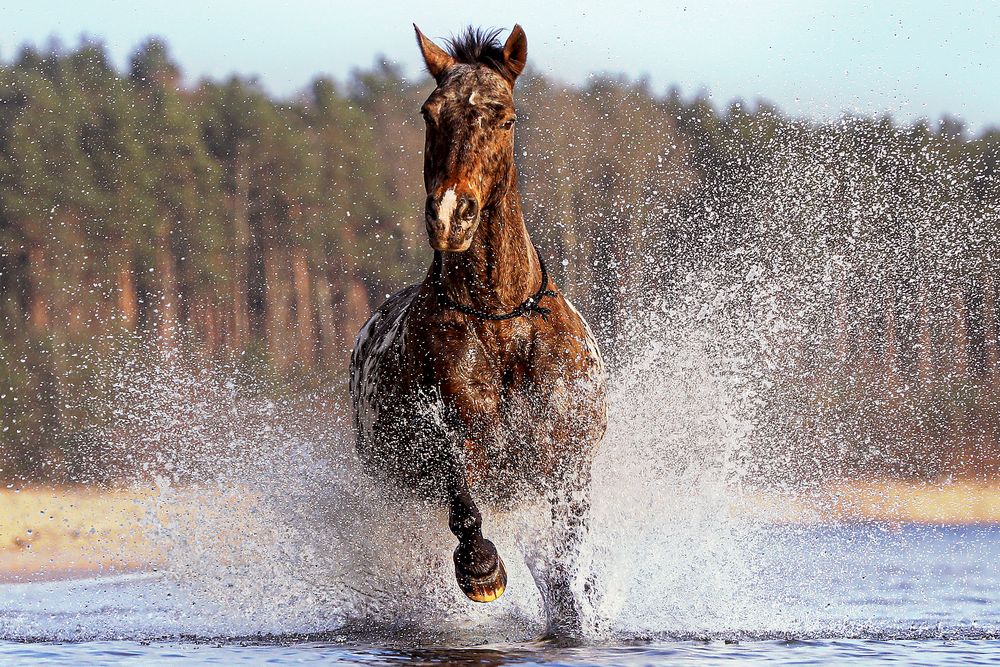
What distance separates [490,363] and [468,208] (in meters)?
0.94

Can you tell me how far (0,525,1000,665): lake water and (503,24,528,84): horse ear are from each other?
2.73 meters

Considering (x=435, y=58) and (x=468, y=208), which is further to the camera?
(x=435, y=58)

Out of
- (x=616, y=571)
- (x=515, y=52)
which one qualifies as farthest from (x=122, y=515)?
(x=515, y=52)

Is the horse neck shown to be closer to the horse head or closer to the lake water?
the horse head

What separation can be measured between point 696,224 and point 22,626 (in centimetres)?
1687

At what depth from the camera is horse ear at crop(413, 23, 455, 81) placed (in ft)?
21.4

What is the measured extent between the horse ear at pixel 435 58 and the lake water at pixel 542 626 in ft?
9.03

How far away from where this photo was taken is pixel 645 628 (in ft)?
22.7

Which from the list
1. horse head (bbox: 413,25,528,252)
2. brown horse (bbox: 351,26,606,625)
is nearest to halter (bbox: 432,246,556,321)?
brown horse (bbox: 351,26,606,625)

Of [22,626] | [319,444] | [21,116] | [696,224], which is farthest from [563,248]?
[22,626]

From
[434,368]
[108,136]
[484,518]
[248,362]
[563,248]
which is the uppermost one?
[108,136]

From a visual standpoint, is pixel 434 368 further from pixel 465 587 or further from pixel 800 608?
pixel 800 608

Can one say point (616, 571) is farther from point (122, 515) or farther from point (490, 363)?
point (122, 515)

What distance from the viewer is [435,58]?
6523mm
